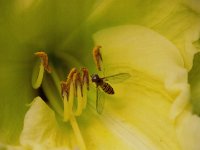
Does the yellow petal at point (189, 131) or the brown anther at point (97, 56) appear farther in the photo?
the brown anther at point (97, 56)

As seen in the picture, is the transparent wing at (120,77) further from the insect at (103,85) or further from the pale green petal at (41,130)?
the pale green petal at (41,130)

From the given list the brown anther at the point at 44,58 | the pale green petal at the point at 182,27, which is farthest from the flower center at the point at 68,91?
the pale green petal at the point at 182,27

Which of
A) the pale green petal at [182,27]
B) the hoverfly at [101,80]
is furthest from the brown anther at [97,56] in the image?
the pale green petal at [182,27]

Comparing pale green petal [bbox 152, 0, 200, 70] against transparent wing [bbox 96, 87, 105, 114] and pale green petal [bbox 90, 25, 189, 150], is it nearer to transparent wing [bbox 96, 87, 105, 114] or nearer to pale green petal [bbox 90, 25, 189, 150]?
pale green petal [bbox 90, 25, 189, 150]

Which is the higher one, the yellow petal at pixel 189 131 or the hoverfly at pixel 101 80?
the hoverfly at pixel 101 80

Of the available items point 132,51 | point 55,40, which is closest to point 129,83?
point 132,51

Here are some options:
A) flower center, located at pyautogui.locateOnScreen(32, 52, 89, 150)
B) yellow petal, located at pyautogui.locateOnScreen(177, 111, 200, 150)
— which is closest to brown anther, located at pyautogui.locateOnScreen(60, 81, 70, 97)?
flower center, located at pyautogui.locateOnScreen(32, 52, 89, 150)

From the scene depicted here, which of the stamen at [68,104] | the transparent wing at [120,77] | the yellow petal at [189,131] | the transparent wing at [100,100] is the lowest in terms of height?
the yellow petal at [189,131]

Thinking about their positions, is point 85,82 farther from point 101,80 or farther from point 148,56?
point 148,56
